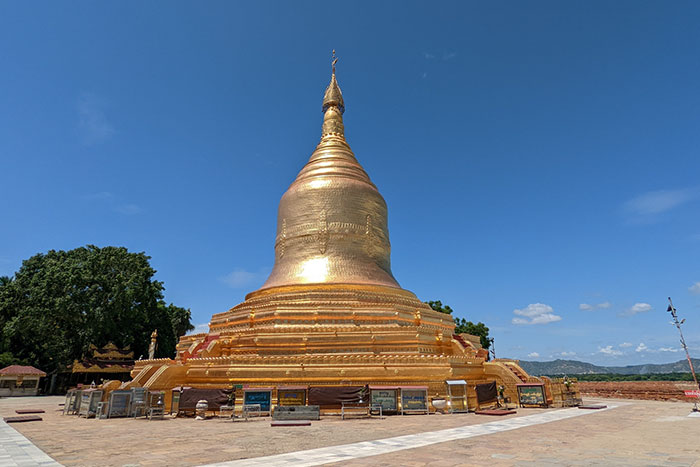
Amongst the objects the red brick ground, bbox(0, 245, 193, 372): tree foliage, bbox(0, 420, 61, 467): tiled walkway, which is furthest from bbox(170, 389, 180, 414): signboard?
the red brick ground

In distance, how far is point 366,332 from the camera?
829 inches

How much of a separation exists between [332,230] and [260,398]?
44.4 ft

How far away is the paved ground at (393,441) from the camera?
8.16 metres

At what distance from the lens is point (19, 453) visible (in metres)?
8.94

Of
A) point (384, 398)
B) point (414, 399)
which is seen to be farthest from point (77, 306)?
point (414, 399)

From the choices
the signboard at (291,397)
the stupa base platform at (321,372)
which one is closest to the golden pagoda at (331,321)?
the stupa base platform at (321,372)

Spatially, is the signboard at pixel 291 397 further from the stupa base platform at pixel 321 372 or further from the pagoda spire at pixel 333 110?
the pagoda spire at pixel 333 110

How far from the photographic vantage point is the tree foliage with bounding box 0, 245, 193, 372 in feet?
116

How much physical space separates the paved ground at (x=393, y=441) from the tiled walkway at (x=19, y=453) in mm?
170

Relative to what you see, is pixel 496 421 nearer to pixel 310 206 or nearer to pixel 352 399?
pixel 352 399

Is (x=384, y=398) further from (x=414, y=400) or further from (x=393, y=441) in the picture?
(x=393, y=441)

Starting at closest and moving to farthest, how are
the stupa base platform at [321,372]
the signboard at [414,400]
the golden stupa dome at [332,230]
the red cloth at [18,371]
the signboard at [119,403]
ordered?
the signboard at [119,403] < the signboard at [414,400] < the stupa base platform at [321,372] < the golden stupa dome at [332,230] < the red cloth at [18,371]

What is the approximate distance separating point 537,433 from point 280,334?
12641 millimetres

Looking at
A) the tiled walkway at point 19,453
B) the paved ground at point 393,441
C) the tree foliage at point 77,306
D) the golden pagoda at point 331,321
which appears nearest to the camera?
the tiled walkway at point 19,453
